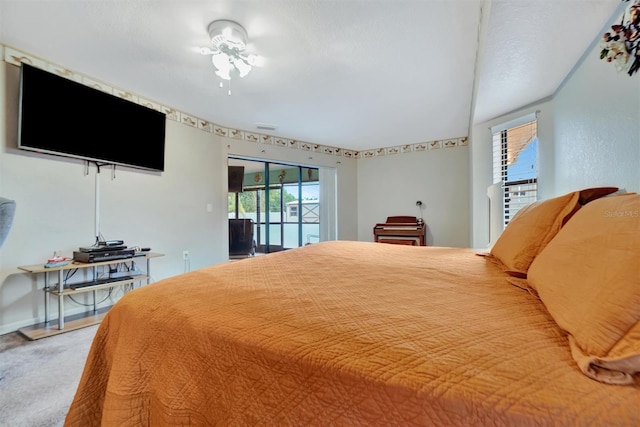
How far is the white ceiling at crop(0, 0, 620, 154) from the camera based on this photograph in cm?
171

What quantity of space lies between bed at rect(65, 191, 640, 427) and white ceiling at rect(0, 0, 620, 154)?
1322 mm

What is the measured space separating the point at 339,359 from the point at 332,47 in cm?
234

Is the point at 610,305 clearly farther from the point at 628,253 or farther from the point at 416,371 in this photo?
the point at 416,371

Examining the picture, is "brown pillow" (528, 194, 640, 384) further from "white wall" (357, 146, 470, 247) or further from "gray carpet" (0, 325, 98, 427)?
"white wall" (357, 146, 470, 247)

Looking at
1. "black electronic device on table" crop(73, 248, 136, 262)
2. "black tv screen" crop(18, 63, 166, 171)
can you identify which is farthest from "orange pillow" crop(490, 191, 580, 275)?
"black tv screen" crop(18, 63, 166, 171)

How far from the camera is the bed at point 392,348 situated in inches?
18.6

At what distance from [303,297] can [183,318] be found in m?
0.37

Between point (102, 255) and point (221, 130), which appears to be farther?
point (221, 130)

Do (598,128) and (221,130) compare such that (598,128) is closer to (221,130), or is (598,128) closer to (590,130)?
(590,130)

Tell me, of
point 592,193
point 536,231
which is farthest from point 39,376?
point 592,193

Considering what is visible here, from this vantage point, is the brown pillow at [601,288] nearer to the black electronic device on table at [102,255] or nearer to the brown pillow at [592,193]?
the brown pillow at [592,193]

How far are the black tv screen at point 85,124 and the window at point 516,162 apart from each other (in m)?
4.01

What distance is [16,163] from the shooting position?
236cm

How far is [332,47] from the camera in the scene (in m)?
2.23
